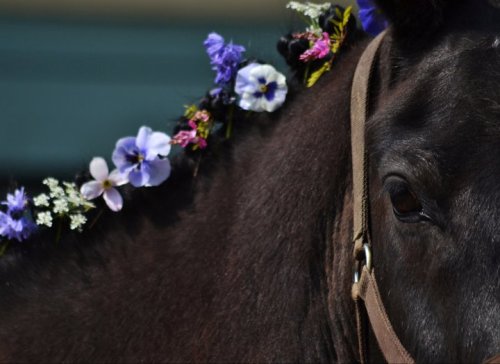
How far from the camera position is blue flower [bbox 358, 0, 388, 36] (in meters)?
2.47

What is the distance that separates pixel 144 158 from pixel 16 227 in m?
0.42

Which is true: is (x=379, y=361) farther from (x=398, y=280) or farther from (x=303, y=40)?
(x=303, y=40)

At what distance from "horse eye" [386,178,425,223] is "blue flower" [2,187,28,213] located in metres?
1.18

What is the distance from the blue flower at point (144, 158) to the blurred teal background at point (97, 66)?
15.3 ft

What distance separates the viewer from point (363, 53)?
8.31ft

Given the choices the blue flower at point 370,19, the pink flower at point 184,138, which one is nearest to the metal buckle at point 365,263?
the blue flower at point 370,19

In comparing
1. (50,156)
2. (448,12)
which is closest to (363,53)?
(448,12)

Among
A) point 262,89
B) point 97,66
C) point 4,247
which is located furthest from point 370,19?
point 97,66

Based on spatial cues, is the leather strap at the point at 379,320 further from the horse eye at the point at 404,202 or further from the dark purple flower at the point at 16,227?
the dark purple flower at the point at 16,227

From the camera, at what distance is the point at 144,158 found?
276 cm

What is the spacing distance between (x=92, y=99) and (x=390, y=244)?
5.80 metres

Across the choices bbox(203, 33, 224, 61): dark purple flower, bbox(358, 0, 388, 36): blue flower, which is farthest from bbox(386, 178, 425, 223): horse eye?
bbox(203, 33, 224, 61): dark purple flower

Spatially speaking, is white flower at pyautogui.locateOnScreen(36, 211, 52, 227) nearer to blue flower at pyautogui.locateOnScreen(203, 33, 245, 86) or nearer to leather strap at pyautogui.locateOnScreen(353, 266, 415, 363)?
blue flower at pyautogui.locateOnScreen(203, 33, 245, 86)

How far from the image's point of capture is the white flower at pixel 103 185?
2.77 meters
